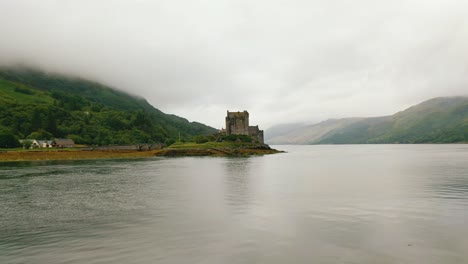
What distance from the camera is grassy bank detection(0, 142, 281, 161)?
128125 millimetres

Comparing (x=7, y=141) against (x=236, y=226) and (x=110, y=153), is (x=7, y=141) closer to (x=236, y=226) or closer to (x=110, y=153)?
(x=110, y=153)

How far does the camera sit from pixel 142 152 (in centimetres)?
15888

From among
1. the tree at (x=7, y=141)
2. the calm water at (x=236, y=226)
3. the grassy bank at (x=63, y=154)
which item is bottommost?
the calm water at (x=236, y=226)

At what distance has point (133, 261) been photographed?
17.1 metres

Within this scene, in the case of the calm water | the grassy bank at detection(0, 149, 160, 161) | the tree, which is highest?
the tree

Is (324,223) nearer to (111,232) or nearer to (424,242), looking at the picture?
(424,242)

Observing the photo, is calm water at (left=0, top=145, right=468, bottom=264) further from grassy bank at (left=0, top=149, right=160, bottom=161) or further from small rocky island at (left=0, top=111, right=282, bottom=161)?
small rocky island at (left=0, top=111, right=282, bottom=161)

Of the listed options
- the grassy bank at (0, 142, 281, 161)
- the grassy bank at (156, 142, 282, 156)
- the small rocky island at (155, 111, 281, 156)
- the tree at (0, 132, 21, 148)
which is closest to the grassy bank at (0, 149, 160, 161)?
the grassy bank at (0, 142, 281, 161)

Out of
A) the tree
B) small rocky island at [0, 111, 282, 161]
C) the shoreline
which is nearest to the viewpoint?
the shoreline

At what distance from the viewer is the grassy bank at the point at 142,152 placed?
128125 millimetres

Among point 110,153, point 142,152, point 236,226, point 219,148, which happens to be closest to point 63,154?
point 110,153

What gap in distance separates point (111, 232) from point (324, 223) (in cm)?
1506

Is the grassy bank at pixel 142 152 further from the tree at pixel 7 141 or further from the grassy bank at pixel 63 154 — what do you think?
the tree at pixel 7 141

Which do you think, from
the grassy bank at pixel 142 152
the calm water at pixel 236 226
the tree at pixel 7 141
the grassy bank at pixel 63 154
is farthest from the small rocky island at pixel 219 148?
the calm water at pixel 236 226
